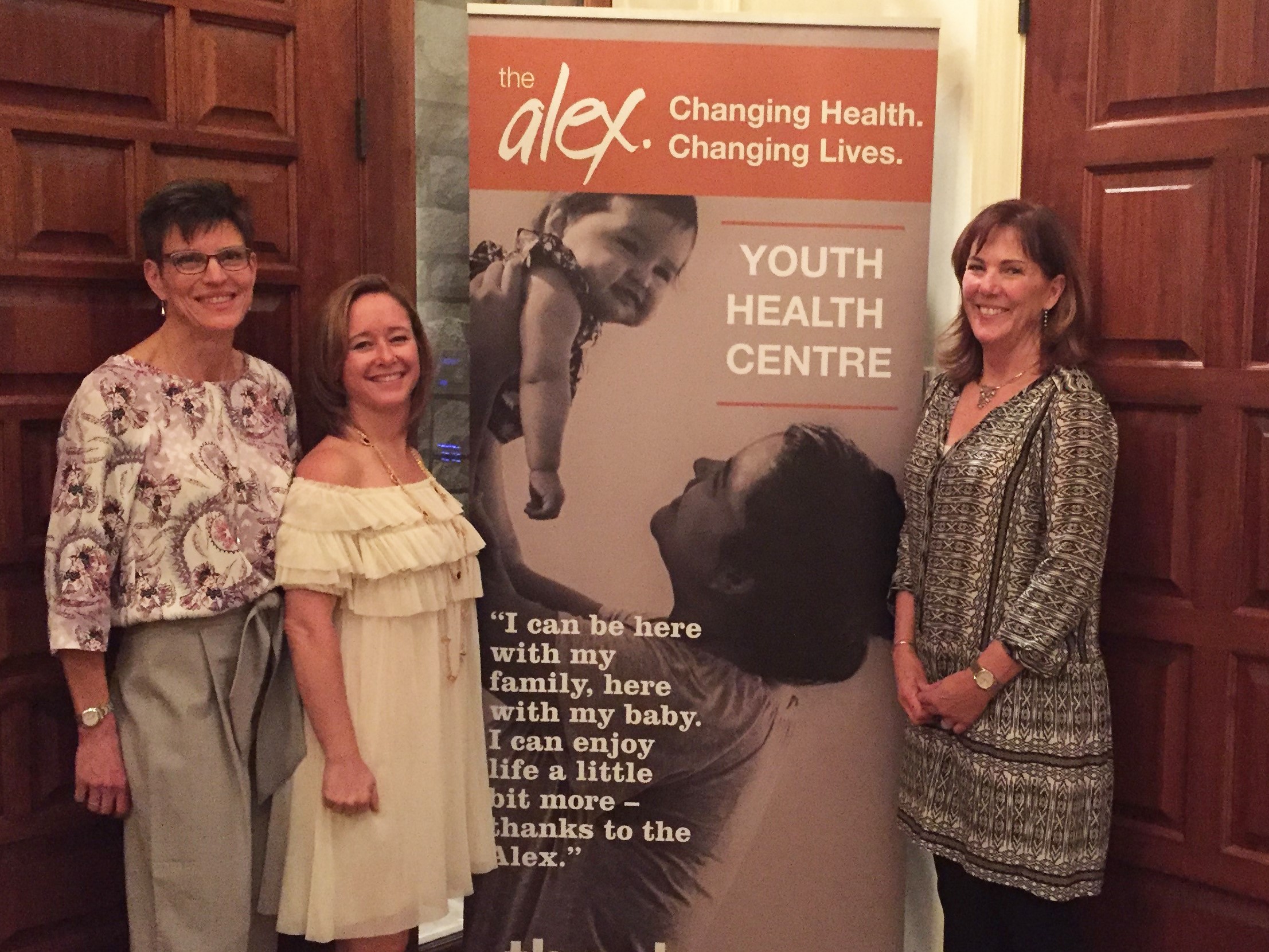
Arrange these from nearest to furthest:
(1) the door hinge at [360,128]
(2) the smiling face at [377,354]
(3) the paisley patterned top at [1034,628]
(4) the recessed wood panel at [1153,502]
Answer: (3) the paisley patterned top at [1034,628]
(2) the smiling face at [377,354]
(4) the recessed wood panel at [1153,502]
(1) the door hinge at [360,128]

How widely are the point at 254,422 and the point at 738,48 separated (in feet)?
3.67

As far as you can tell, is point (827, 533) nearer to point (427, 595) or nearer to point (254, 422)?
point (427, 595)

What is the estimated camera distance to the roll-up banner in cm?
214

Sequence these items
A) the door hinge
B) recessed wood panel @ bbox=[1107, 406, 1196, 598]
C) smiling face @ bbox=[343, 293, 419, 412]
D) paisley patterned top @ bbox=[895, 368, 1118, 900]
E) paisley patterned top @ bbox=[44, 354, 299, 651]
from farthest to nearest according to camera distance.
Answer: the door hinge, recessed wood panel @ bbox=[1107, 406, 1196, 598], smiling face @ bbox=[343, 293, 419, 412], paisley patterned top @ bbox=[895, 368, 1118, 900], paisley patterned top @ bbox=[44, 354, 299, 651]

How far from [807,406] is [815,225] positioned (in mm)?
345

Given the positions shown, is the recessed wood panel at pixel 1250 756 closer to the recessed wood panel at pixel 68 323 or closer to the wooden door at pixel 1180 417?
the wooden door at pixel 1180 417

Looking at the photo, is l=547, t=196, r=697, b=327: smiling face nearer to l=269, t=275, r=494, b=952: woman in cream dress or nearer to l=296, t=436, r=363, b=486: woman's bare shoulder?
l=269, t=275, r=494, b=952: woman in cream dress

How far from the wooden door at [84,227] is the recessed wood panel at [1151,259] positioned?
1.52 meters

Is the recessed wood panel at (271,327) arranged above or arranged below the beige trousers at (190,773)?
above

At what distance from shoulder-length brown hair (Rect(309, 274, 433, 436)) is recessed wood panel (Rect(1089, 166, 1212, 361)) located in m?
1.26

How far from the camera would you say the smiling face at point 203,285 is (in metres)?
1.78

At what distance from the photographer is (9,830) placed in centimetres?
194

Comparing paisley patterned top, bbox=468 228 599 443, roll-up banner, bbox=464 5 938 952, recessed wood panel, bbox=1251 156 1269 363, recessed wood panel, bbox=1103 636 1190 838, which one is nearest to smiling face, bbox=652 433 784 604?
roll-up banner, bbox=464 5 938 952

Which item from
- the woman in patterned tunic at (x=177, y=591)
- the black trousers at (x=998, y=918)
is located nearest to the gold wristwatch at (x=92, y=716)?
the woman in patterned tunic at (x=177, y=591)
